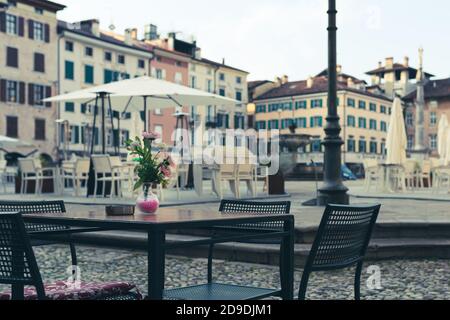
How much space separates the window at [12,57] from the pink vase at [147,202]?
37.9 metres

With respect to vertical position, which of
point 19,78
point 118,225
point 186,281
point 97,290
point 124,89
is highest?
point 19,78

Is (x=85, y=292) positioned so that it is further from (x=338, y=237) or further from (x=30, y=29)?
(x=30, y=29)

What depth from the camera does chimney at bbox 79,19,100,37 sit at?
1805 inches

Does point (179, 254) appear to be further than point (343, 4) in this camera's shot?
No

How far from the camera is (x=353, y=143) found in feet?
205

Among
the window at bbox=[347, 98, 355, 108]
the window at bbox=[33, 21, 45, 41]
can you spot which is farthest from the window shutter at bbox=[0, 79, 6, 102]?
the window at bbox=[347, 98, 355, 108]

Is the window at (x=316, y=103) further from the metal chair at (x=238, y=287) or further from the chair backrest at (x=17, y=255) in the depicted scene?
the chair backrest at (x=17, y=255)

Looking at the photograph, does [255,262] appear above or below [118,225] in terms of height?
below

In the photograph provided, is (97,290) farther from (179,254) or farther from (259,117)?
(259,117)

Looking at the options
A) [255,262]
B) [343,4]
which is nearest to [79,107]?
[343,4]

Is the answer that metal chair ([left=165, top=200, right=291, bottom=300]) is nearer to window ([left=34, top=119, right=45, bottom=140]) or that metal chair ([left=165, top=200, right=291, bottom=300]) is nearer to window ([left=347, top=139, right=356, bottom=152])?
window ([left=34, top=119, right=45, bottom=140])

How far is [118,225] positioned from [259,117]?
206ft

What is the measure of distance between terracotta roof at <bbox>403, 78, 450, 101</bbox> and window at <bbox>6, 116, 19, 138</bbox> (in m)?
38.6

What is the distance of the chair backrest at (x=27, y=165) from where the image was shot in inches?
559
